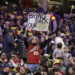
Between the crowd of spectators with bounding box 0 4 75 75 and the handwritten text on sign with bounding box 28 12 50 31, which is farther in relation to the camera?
the handwritten text on sign with bounding box 28 12 50 31

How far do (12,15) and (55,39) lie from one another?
14.6ft

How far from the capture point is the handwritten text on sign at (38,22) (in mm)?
10077

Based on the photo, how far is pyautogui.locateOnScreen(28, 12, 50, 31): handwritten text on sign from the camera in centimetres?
1008

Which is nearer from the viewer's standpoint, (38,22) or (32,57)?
(32,57)

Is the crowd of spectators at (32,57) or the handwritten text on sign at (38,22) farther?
the handwritten text on sign at (38,22)

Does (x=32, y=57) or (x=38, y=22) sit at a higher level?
(x=38, y=22)

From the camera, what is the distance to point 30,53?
8555 millimetres

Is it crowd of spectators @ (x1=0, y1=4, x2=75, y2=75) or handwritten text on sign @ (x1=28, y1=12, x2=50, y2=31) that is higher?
handwritten text on sign @ (x1=28, y1=12, x2=50, y2=31)

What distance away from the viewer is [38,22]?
33.8 ft

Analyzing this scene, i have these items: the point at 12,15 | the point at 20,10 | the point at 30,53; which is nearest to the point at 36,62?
the point at 30,53

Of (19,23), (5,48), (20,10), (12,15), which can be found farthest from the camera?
(20,10)

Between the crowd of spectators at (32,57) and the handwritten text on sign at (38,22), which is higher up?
the handwritten text on sign at (38,22)

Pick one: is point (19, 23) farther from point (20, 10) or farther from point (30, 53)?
point (30, 53)

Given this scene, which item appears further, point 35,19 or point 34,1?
point 34,1
